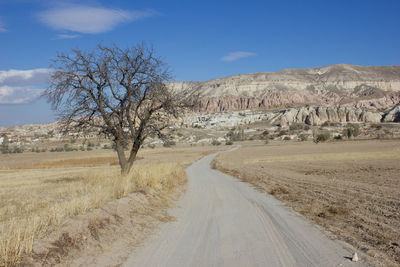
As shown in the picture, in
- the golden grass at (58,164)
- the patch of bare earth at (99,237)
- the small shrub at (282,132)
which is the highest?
the patch of bare earth at (99,237)

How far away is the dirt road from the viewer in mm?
5945

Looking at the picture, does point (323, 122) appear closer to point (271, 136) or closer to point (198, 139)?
point (271, 136)

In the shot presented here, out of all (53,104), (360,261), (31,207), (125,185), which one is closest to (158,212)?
(125,185)

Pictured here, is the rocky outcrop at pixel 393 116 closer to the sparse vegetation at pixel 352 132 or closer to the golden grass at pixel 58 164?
the sparse vegetation at pixel 352 132

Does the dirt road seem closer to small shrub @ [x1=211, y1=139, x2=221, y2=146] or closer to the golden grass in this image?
the golden grass

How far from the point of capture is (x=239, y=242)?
7.12m

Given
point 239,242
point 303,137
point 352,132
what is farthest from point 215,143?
point 239,242

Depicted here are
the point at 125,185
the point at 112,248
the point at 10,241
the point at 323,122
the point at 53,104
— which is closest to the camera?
the point at 10,241

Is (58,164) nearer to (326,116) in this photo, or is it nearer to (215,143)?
(215,143)

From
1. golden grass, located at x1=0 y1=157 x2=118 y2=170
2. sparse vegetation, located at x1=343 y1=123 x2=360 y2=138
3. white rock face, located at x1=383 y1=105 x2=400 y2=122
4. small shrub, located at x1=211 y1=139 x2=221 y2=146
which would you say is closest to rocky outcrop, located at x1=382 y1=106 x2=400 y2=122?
white rock face, located at x1=383 y1=105 x2=400 y2=122

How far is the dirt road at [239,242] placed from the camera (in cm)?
595

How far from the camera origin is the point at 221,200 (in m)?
13.3

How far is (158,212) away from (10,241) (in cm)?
542

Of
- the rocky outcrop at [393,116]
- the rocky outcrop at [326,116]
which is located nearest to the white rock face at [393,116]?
the rocky outcrop at [393,116]
